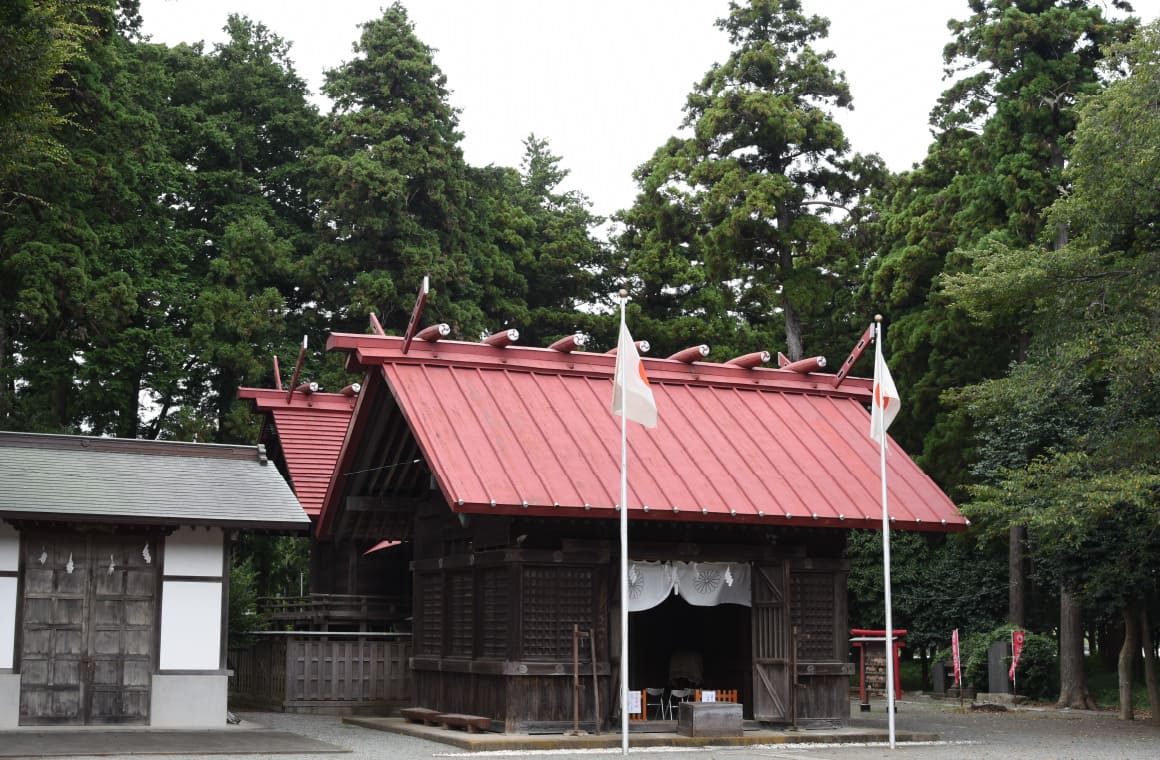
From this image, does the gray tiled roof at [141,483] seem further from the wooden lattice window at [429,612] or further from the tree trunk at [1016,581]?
the tree trunk at [1016,581]

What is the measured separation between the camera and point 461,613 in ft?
59.9

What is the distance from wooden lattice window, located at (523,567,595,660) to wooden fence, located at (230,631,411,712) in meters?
5.54

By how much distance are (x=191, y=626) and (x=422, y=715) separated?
11.6ft

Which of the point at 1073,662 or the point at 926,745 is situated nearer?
the point at 926,745

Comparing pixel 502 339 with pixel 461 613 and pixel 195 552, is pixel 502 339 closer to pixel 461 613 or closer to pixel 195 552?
pixel 461 613

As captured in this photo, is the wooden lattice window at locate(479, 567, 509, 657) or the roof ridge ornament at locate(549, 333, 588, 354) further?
the roof ridge ornament at locate(549, 333, 588, 354)

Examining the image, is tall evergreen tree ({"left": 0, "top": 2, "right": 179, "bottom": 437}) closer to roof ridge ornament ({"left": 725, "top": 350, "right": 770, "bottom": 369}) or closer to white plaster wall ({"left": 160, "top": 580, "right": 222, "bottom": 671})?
white plaster wall ({"left": 160, "top": 580, "right": 222, "bottom": 671})

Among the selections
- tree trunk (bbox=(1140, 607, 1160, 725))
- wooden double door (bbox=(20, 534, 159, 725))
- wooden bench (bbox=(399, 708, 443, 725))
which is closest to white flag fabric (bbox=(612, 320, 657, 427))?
wooden bench (bbox=(399, 708, 443, 725))

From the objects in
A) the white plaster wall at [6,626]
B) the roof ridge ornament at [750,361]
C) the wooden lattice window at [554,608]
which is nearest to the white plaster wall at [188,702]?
the white plaster wall at [6,626]

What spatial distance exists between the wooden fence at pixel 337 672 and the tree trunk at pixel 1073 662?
13.4 metres

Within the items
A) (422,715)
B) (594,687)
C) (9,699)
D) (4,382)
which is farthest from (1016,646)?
(4,382)

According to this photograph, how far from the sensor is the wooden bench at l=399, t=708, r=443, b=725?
1780cm

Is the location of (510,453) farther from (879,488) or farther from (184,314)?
(184,314)

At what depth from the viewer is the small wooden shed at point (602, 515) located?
1661 centimetres
